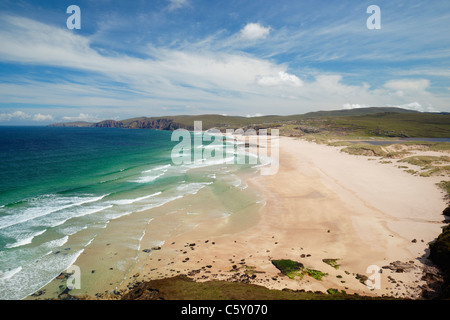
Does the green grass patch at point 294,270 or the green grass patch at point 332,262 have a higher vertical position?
the green grass patch at point 294,270

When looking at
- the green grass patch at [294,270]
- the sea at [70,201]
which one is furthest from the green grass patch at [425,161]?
the green grass patch at [294,270]

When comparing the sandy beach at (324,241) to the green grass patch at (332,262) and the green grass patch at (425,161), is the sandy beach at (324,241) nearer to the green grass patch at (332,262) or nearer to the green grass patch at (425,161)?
the green grass patch at (332,262)

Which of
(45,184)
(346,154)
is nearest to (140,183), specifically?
(45,184)

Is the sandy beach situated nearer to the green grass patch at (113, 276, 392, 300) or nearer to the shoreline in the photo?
the shoreline

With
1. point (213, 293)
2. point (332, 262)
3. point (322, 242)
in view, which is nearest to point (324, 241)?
point (322, 242)

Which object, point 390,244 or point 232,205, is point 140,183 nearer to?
point 232,205
